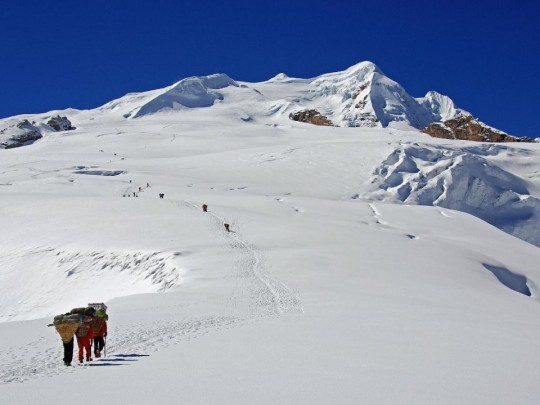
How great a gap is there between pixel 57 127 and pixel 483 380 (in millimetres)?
136245

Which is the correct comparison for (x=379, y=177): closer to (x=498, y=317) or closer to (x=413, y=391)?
(x=498, y=317)

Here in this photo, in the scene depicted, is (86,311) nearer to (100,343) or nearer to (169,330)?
(100,343)

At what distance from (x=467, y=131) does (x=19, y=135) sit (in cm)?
13110

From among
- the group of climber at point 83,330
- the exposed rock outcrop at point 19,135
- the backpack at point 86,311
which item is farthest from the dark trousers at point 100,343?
the exposed rock outcrop at point 19,135

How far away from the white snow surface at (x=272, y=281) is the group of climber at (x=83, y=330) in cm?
42

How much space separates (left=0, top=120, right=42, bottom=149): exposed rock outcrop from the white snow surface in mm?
50129

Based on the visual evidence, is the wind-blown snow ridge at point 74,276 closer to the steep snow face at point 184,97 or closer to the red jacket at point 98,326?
the red jacket at point 98,326

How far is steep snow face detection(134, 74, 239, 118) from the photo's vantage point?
565 ft

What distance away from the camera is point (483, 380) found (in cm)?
923

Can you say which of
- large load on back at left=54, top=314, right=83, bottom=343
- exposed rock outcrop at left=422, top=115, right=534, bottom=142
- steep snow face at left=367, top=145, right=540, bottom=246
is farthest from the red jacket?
exposed rock outcrop at left=422, top=115, right=534, bottom=142

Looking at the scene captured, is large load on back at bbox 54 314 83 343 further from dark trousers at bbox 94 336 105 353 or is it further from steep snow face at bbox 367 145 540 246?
steep snow face at bbox 367 145 540 246

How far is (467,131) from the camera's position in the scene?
19012cm

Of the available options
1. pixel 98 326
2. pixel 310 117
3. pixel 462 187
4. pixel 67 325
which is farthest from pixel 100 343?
pixel 310 117

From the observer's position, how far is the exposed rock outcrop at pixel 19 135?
122062mm
